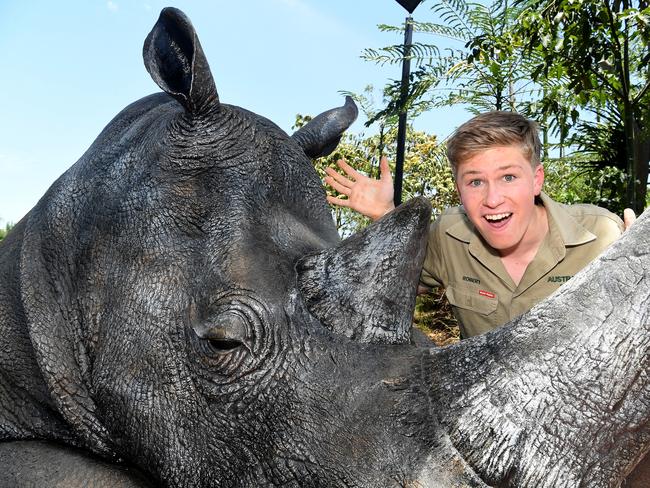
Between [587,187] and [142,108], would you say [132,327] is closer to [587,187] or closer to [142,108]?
[142,108]

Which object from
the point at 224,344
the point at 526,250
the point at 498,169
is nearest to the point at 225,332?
the point at 224,344

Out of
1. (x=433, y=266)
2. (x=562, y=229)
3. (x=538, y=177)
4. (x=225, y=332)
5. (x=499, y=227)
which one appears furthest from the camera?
(x=433, y=266)

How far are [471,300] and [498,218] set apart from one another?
1.83 ft

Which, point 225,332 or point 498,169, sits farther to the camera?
point 498,169

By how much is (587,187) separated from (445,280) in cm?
699

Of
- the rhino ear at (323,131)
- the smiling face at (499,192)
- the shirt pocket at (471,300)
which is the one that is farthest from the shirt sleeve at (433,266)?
the rhino ear at (323,131)

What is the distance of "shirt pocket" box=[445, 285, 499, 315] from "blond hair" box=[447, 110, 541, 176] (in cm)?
62

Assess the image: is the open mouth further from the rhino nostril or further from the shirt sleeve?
A: the rhino nostril

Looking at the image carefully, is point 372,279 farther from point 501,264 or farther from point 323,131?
point 501,264

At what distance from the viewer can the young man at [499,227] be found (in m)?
3.37

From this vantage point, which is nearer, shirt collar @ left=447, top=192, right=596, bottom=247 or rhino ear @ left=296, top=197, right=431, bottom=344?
rhino ear @ left=296, top=197, right=431, bottom=344

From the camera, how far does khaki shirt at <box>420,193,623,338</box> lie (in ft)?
11.8

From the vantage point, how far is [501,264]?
12.3 ft

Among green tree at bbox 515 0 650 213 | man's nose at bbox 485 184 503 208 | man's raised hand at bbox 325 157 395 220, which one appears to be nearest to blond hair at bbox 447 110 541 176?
man's nose at bbox 485 184 503 208
